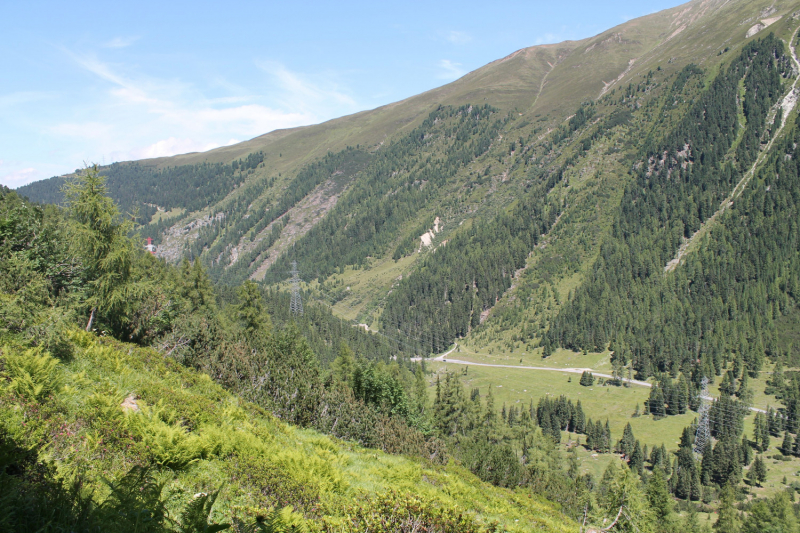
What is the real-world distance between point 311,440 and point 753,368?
7685 inches

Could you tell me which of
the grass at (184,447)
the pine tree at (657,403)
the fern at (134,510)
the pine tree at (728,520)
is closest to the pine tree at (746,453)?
the pine tree at (657,403)

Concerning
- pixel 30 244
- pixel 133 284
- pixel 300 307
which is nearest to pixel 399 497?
pixel 133 284

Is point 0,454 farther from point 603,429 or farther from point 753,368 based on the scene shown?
point 753,368

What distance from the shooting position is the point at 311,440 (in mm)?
21875

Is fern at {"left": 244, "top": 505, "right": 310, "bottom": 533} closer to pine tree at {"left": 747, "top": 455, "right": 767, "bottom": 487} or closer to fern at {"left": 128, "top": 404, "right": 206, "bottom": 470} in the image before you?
fern at {"left": 128, "top": 404, "right": 206, "bottom": 470}

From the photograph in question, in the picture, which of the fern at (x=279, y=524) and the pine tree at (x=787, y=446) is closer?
the fern at (x=279, y=524)

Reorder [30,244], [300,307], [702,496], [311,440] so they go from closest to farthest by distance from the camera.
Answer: [311,440] < [30,244] < [702,496] < [300,307]

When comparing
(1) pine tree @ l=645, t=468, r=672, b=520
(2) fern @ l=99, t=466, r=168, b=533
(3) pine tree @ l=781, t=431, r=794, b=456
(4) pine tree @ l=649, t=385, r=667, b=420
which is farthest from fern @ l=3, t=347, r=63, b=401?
(3) pine tree @ l=781, t=431, r=794, b=456

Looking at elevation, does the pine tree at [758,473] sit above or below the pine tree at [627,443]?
below

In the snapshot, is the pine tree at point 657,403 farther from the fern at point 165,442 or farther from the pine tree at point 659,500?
the fern at point 165,442

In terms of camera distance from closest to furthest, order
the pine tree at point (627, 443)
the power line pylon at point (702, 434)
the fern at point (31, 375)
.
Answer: the fern at point (31, 375) → the power line pylon at point (702, 434) → the pine tree at point (627, 443)

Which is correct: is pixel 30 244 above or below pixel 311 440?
above

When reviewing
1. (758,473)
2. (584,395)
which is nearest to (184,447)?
(758,473)

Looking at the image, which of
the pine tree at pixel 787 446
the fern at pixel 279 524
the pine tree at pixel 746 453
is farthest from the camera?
the pine tree at pixel 787 446
